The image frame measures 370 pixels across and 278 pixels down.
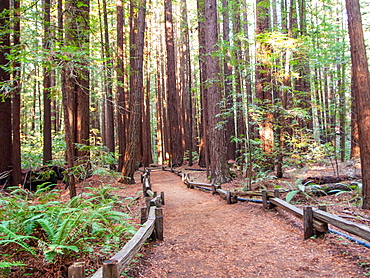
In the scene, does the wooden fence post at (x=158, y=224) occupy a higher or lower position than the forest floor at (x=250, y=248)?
higher

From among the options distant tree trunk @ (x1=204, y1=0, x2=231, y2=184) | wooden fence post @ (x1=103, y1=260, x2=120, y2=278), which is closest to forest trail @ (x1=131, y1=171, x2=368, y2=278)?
wooden fence post @ (x1=103, y1=260, x2=120, y2=278)

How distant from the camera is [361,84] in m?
6.23

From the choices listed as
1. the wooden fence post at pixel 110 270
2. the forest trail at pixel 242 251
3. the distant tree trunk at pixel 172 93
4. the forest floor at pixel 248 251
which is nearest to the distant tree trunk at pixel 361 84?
the forest floor at pixel 248 251

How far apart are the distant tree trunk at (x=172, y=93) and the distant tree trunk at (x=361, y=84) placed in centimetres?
1578

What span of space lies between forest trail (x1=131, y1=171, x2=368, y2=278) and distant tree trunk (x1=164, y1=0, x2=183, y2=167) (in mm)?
15126

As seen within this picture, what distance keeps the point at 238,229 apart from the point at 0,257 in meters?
4.60

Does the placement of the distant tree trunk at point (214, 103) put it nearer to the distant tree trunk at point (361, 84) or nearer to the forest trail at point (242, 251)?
the forest trail at point (242, 251)

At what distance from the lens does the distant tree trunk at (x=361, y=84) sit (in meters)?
6.18

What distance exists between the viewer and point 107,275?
9.20 feet

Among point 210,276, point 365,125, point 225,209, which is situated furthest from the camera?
point 225,209

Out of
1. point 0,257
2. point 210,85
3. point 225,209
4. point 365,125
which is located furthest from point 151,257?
point 210,85

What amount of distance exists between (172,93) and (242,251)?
17.9m

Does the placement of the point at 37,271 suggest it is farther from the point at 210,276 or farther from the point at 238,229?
the point at 238,229

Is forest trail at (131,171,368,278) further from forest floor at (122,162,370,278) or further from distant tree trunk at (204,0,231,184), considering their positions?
distant tree trunk at (204,0,231,184)
